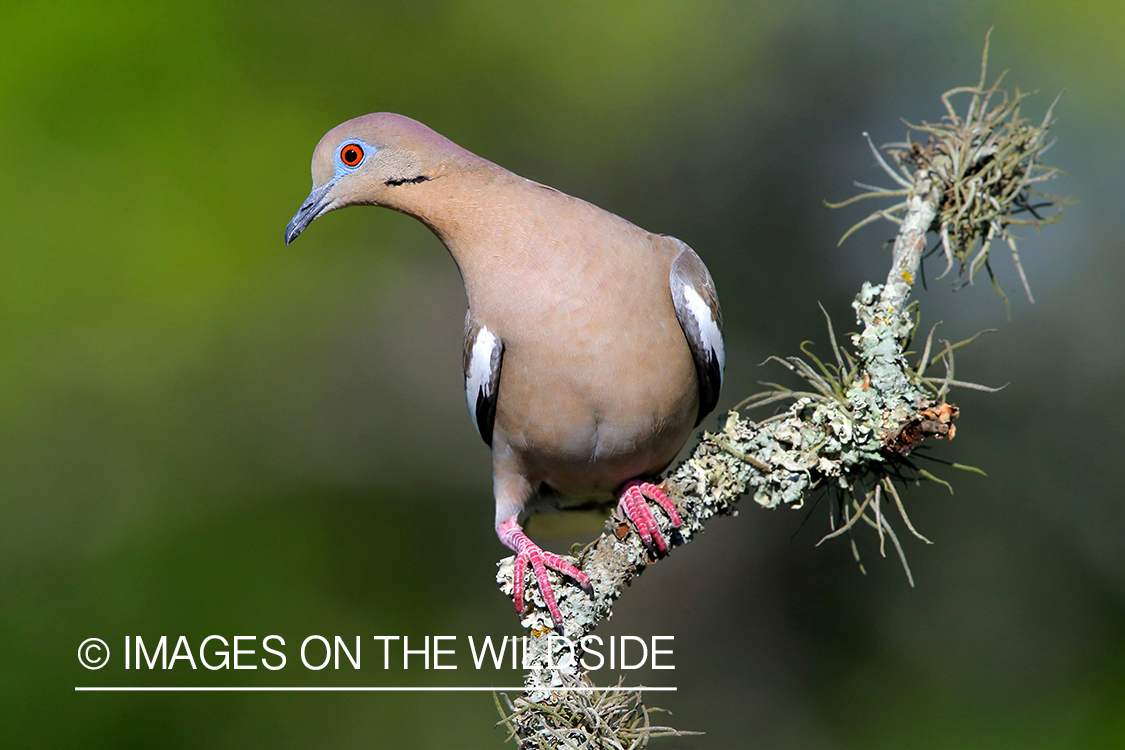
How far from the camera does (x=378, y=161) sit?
239cm

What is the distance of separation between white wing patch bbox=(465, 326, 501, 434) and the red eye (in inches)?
25.1

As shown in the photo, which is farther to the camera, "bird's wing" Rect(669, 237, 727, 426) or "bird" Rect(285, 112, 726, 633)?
"bird's wing" Rect(669, 237, 727, 426)

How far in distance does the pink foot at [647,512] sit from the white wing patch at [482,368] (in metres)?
0.56

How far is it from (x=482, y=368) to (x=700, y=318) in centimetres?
72

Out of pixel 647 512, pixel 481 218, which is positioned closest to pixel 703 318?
pixel 647 512

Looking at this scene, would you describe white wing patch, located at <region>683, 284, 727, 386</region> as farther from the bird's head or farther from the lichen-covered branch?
the bird's head

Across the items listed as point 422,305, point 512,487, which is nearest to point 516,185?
point 512,487

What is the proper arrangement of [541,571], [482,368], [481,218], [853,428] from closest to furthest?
[853,428] → [541,571] → [481,218] → [482,368]

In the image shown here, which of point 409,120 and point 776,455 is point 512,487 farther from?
point 409,120

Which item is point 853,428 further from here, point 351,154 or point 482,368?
point 351,154

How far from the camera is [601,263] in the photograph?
235 centimetres

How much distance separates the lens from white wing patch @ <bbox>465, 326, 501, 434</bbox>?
2.42 m

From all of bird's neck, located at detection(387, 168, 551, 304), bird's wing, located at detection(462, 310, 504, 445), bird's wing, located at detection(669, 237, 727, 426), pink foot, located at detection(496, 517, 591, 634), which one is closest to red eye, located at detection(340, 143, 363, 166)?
bird's neck, located at detection(387, 168, 551, 304)

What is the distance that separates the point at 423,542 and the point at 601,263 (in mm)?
2503
